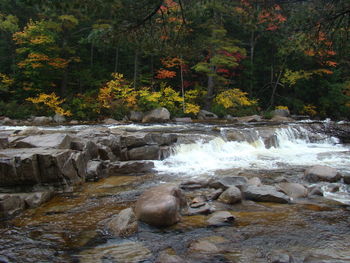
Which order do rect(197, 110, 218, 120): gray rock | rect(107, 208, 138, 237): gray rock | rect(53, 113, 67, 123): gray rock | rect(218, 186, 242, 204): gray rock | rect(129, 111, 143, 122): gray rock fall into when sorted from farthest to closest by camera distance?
rect(197, 110, 218, 120): gray rock < rect(129, 111, 143, 122): gray rock < rect(53, 113, 67, 123): gray rock < rect(218, 186, 242, 204): gray rock < rect(107, 208, 138, 237): gray rock

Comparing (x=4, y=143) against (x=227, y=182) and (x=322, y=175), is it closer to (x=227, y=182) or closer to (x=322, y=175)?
(x=227, y=182)

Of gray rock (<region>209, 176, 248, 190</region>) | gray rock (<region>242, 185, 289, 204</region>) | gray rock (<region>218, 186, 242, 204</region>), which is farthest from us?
gray rock (<region>209, 176, 248, 190</region>)

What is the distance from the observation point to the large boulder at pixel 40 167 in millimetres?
5977

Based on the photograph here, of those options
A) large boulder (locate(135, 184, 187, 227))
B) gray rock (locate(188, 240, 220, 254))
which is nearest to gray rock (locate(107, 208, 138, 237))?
large boulder (locate(135, 184, 187, 227))

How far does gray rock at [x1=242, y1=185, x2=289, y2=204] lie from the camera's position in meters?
5.97

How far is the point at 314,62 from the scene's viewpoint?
80.7 ft

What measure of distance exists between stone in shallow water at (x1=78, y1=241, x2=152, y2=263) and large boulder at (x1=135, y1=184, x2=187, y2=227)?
660 millimetres

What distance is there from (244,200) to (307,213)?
1.17 meters

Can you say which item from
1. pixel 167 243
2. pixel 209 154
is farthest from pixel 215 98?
pixel 167 243

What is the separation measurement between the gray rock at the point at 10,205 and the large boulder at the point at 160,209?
6.86 ft

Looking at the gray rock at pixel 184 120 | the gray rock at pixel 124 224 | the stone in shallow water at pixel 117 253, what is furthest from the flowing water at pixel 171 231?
the gray rock at pixel 184 120

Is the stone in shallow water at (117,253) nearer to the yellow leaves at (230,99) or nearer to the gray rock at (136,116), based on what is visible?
the gray rock at (136,116)

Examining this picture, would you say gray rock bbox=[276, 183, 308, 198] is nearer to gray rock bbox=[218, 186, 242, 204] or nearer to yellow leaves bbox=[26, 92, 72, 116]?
gray rock bbox=[218, 186, 242, 204]

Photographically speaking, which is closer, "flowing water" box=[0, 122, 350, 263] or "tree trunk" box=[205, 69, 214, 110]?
"flowing water" box=[0, 122, 350, 263]
